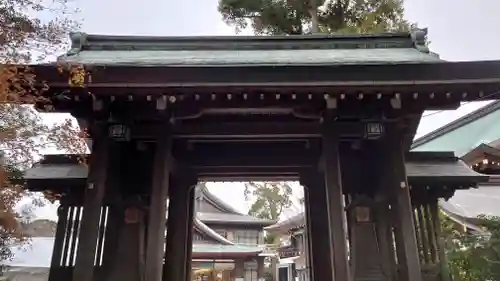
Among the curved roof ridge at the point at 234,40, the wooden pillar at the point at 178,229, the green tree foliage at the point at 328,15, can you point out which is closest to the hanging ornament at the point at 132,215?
the wooden pillar at the point at 178,229

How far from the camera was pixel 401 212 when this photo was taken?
183 inches

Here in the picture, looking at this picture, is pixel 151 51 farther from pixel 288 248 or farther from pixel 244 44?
pixel 288 248

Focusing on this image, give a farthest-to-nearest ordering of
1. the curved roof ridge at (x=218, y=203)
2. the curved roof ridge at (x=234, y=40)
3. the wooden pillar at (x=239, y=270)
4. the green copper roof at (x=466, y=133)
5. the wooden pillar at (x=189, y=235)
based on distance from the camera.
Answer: the curved roof ridge at (x=218, y=203) < the wooden pillar at (x=239, y=270) < the green copper roof at (x=466, y=133) < the curved roof ridge at (x=234, y=40) < the wooden pillar at (x=189, y=235)

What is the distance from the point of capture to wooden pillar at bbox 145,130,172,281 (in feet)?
14.4

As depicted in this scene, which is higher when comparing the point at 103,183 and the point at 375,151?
the point at 375,151

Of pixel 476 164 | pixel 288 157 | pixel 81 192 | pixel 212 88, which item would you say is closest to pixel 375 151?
pixel 288 157

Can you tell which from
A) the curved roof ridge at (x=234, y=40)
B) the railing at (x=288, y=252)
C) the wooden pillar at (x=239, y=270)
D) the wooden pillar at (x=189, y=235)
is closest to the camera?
the wooden pillar at (x=189, y=235)

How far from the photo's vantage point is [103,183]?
4.64m

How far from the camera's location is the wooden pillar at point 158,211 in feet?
14.4

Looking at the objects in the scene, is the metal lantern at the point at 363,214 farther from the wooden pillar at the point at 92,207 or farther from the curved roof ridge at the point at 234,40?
the wooden pillar at the point at 92,207

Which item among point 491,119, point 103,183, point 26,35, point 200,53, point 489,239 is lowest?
point 489,239

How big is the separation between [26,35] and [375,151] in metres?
4.21

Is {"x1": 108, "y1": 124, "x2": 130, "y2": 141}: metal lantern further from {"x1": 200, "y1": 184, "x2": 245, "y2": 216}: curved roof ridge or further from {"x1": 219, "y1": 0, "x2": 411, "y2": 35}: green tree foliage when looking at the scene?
{"x1": 200, "y1": 184, "x2": 245, "y2": 216}: curved roof ridge

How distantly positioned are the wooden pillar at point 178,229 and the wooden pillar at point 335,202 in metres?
2.14
